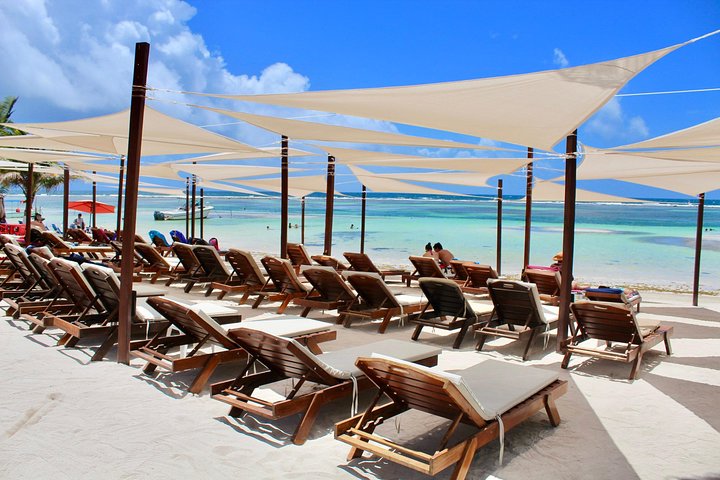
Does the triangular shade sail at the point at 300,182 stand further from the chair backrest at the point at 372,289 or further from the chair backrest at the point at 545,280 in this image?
the chair backrest at the point at 372,289

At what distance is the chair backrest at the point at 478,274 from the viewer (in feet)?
28.3

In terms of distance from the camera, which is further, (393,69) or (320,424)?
(393,69)

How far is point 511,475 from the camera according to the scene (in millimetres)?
2980

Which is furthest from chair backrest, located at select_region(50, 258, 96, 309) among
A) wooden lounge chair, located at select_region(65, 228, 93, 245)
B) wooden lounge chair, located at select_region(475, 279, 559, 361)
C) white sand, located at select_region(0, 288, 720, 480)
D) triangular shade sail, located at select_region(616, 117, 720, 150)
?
wooden lounge chair, located at select_region(65, 228, 93, 245)

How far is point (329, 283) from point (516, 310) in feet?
7.46

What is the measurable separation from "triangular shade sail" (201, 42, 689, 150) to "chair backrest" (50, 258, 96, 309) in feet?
6.94

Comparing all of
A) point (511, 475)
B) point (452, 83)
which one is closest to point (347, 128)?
point (452, 83)

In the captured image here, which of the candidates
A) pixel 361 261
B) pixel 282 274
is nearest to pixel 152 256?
pixel 282 274

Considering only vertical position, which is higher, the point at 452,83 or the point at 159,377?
the point at 452,83

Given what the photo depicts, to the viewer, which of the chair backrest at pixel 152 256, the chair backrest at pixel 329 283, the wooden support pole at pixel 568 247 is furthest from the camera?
the chair backrest at pixel 152 256

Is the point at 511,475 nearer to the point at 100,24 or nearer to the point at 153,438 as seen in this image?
the point at 153,438

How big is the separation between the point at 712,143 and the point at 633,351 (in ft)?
6.92

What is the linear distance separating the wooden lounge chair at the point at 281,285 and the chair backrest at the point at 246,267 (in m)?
0.17

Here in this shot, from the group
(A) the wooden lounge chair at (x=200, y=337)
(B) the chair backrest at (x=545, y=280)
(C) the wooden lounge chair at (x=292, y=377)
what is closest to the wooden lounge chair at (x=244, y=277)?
(A) the wooden lounge chair at (x=200, y=337)
